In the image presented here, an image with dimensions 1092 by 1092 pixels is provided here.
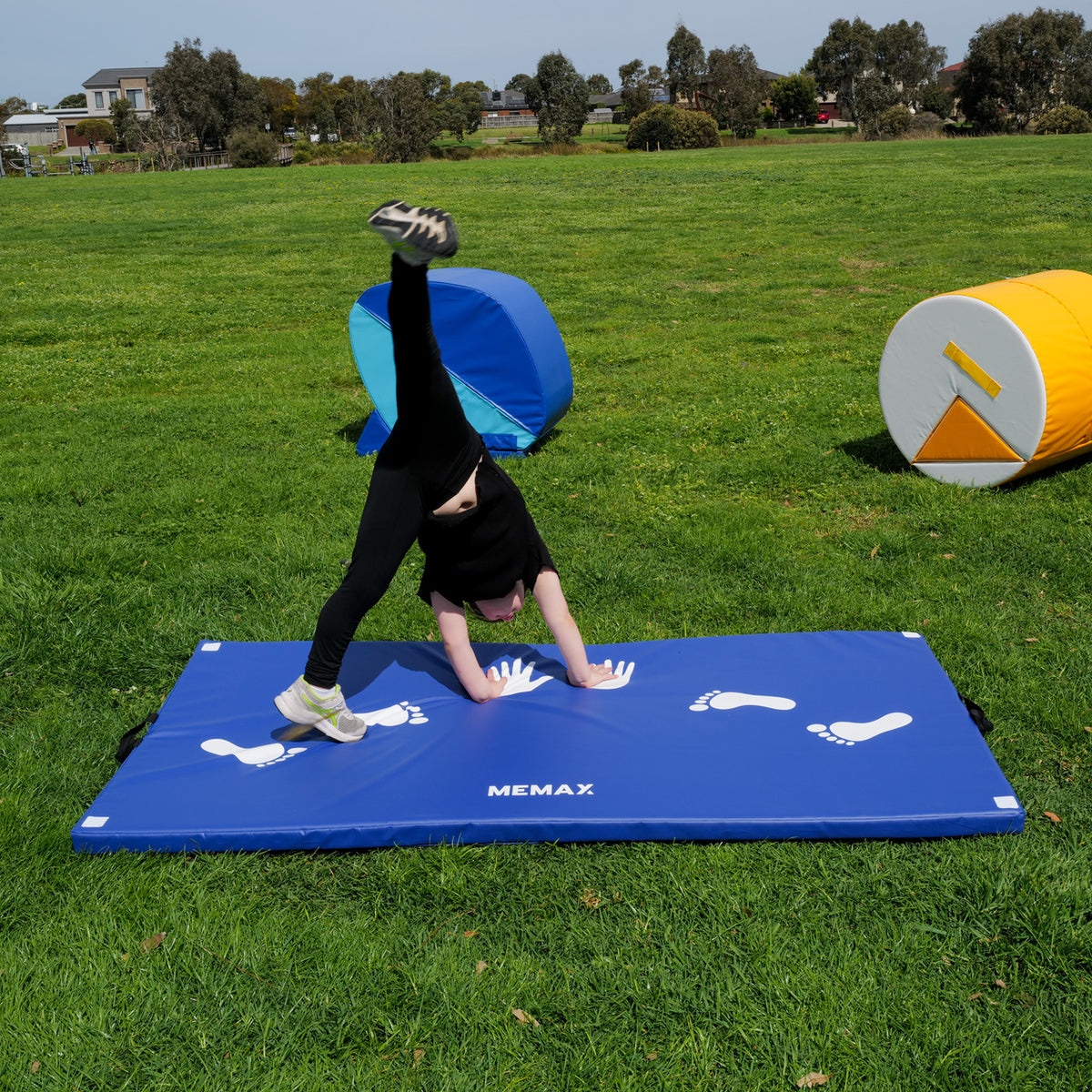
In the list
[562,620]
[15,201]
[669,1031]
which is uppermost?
[15,201]

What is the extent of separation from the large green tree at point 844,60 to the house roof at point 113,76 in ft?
258

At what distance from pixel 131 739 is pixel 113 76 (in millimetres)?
136815

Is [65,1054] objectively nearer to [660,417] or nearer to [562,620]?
[562,620]

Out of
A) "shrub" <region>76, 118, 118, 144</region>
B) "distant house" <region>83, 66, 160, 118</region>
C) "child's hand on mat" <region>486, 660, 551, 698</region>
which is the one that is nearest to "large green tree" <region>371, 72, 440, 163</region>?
"child's hand on mat" <region>486, 660, 551, 698</region>

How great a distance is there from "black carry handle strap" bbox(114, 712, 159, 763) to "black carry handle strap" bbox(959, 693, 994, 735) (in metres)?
3.79

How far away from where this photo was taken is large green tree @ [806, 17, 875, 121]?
7019cm

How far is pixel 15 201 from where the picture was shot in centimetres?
2912

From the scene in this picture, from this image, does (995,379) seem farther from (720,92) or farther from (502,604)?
(720,92)

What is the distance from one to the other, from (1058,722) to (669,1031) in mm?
2552

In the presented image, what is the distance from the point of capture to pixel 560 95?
57562 mm

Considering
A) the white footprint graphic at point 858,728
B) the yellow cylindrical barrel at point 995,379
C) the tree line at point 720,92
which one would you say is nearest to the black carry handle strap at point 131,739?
the white footprint graphic at point 858,728

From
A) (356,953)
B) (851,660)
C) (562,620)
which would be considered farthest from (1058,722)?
(356,953)

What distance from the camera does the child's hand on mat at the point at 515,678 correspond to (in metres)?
4.80

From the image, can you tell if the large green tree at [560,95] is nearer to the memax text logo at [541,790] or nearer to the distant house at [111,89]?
the memax text logo at [541,790]
